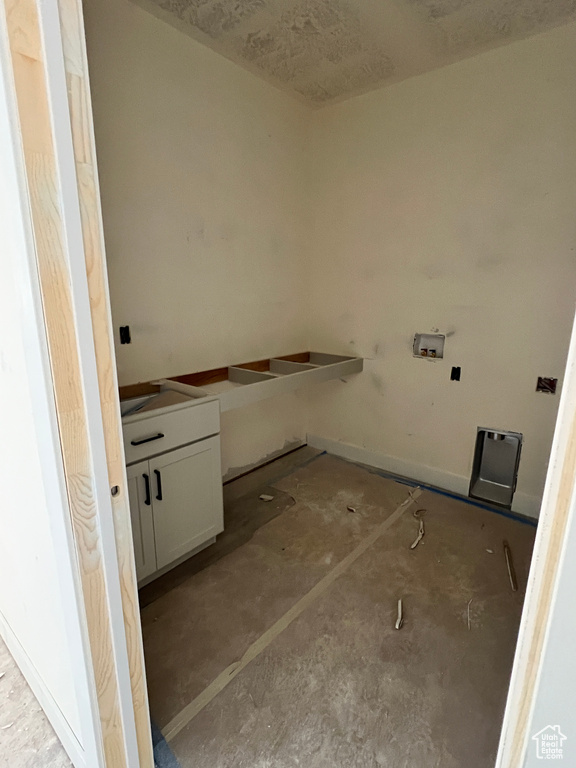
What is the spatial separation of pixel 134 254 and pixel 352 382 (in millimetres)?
1943

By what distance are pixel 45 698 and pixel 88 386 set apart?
1254 mm

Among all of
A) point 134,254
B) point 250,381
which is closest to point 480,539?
point 250,381

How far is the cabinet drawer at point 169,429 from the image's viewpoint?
1847mm

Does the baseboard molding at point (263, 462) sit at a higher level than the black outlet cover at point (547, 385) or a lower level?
lower

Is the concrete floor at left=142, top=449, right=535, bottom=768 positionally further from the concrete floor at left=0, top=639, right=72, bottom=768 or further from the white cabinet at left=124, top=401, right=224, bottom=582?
the concrete floor at left=0, top=639, right=72, bottom=768

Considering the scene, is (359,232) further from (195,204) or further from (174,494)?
(174,494)

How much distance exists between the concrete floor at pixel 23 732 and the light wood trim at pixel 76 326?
423mm

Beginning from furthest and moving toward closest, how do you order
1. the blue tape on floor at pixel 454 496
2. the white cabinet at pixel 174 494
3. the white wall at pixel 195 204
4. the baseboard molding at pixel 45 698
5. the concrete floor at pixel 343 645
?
the blue tape on floor at pixel 454 496, the white wall at pixel 195 204, the white cabinet at pixel 174 494, the concrete floor at pixel 343 645, the baseboard molding at pixel 45 698

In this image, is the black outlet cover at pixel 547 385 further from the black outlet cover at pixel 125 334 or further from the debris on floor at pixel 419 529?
the black outlet cover at pixel 125 334

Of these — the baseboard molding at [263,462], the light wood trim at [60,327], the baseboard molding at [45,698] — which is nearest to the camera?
the light wood trim at [60,327]

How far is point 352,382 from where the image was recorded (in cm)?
344

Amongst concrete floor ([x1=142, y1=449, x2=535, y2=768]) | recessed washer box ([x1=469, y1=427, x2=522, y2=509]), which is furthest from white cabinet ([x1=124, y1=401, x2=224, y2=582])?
recessed washer box ([x1=469, y1=427, x2=522, y2=509])

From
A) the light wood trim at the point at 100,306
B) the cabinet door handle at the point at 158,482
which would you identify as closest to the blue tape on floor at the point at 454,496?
the cabinet door handle at the point at 158,482

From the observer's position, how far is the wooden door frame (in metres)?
0.65
